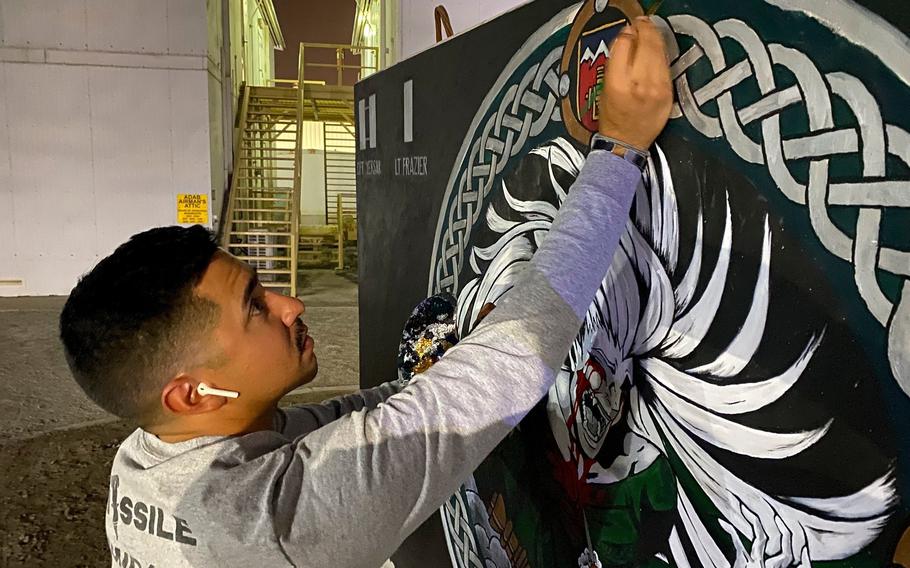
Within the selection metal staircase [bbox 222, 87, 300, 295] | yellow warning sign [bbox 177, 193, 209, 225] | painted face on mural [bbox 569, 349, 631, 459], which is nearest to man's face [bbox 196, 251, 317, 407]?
painted face on mural [bbox 569, 349, 631, 459]

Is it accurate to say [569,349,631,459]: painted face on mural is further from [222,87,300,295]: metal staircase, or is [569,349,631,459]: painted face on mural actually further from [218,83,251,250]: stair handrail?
[218,83,251,250]: stair handrail

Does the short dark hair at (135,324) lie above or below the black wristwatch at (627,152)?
below

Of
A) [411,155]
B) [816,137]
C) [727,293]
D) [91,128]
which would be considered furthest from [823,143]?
[91,128]

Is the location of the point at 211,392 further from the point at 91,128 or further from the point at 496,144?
the point at 91,128

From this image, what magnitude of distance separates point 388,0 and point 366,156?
825 centimetres

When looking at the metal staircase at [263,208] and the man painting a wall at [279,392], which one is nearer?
the man painting a wall at [279,392]

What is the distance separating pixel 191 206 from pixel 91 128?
62.7 inches

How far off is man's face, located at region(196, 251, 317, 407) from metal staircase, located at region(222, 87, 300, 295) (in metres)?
7.69

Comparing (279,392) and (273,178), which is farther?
(273,178)

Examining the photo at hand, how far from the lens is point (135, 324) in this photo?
1059 millimetres

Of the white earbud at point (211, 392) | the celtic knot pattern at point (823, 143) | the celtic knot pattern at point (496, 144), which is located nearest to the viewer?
the celtic knot pattern at point (823, 143)

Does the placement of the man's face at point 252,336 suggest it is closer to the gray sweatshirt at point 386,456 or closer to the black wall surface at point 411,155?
the gray sweatshirt at point 386,456

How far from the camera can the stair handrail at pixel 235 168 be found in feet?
32.5

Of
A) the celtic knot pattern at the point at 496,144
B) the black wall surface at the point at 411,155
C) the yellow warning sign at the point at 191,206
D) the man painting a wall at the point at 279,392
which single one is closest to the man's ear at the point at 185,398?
the man painting a wall at the point at 279,392
